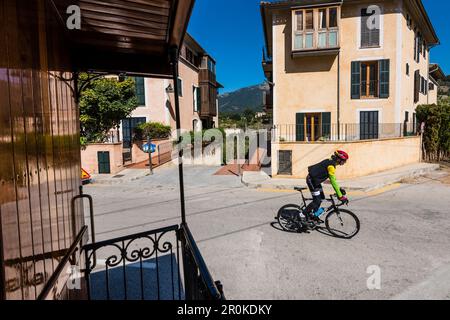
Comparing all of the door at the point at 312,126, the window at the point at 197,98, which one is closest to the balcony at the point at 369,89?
the door at the point at 312,126

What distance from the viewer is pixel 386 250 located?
577 cm

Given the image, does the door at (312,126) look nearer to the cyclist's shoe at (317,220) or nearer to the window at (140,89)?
the window at (140,89)

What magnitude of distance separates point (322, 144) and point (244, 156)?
6.59 meters

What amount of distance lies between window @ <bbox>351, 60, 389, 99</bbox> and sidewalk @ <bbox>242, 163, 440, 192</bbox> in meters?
5.36

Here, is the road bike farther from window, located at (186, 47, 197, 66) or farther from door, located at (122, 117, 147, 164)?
window, located at (186, 47, 197, 66)

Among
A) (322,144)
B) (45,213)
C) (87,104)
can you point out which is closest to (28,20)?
(45,213)

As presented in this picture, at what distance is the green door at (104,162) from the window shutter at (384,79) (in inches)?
610

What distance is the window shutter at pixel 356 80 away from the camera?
18.0m

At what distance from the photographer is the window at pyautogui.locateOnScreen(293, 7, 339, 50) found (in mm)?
17469

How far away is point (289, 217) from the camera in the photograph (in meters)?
7.04

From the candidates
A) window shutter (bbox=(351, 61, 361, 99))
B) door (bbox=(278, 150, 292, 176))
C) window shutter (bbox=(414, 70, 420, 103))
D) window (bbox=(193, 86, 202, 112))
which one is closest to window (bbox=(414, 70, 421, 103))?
window shutter (bbox=(414, 70, 420, 103))

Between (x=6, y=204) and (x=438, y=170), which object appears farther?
(x=438, y=170)

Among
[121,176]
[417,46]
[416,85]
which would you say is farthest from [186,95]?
[417,46]
